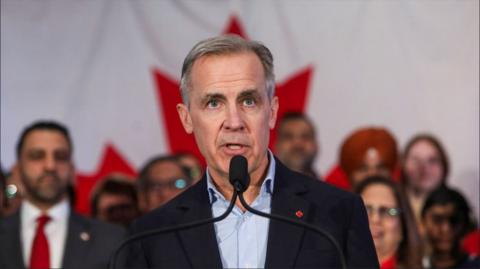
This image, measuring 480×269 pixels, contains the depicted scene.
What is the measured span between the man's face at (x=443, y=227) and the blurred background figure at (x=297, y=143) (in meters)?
0.75

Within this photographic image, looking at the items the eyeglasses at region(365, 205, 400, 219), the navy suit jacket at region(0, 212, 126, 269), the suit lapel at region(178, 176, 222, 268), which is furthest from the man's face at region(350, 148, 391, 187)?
the suit lapel at region(178, 176, 222, 268)

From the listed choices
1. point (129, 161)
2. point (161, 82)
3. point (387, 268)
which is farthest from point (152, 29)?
point (387, 268)

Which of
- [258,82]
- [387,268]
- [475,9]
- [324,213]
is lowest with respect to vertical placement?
[387,268]

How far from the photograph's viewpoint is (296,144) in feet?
19.7

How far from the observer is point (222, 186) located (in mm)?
3082

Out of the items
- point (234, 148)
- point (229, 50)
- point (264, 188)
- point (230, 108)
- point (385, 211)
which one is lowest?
point (385, 211)

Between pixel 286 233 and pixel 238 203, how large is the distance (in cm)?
18

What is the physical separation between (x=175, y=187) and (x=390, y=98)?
1.63 meters

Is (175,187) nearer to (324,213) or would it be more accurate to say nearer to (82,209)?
(82,209)

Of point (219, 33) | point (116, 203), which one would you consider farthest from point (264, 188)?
point (219, 33)

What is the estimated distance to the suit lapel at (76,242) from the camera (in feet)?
16.0

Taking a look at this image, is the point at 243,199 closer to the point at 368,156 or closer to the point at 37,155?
the point at 37,155

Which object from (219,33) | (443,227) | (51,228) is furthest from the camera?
(219,33)

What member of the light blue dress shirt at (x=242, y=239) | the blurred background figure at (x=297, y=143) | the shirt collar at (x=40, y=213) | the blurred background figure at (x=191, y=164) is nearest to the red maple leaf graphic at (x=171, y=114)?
the blurred background figure at (x=191, y=164)
